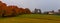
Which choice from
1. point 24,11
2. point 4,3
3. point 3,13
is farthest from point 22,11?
point 3,13

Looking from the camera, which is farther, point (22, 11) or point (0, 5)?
point (22, 11)

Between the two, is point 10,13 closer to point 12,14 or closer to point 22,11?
point 12,14

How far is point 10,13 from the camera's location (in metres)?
9.45

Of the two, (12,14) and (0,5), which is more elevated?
(0,5)

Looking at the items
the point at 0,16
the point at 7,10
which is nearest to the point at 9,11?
the point at 7,10

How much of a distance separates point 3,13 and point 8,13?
0.32m

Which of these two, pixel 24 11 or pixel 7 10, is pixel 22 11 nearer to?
pixel 24 11

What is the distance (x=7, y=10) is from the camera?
939 centimetres

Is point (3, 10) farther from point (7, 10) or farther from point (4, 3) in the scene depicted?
point (4, 3)

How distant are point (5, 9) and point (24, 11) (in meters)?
3.17

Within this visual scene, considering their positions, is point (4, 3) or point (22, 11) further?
point (22, 11)

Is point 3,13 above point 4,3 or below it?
below

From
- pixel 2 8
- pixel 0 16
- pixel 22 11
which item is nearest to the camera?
pixel 0 16

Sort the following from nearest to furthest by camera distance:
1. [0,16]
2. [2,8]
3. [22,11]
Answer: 1. [0,16]
2. [2,8]
3. [22,11]
